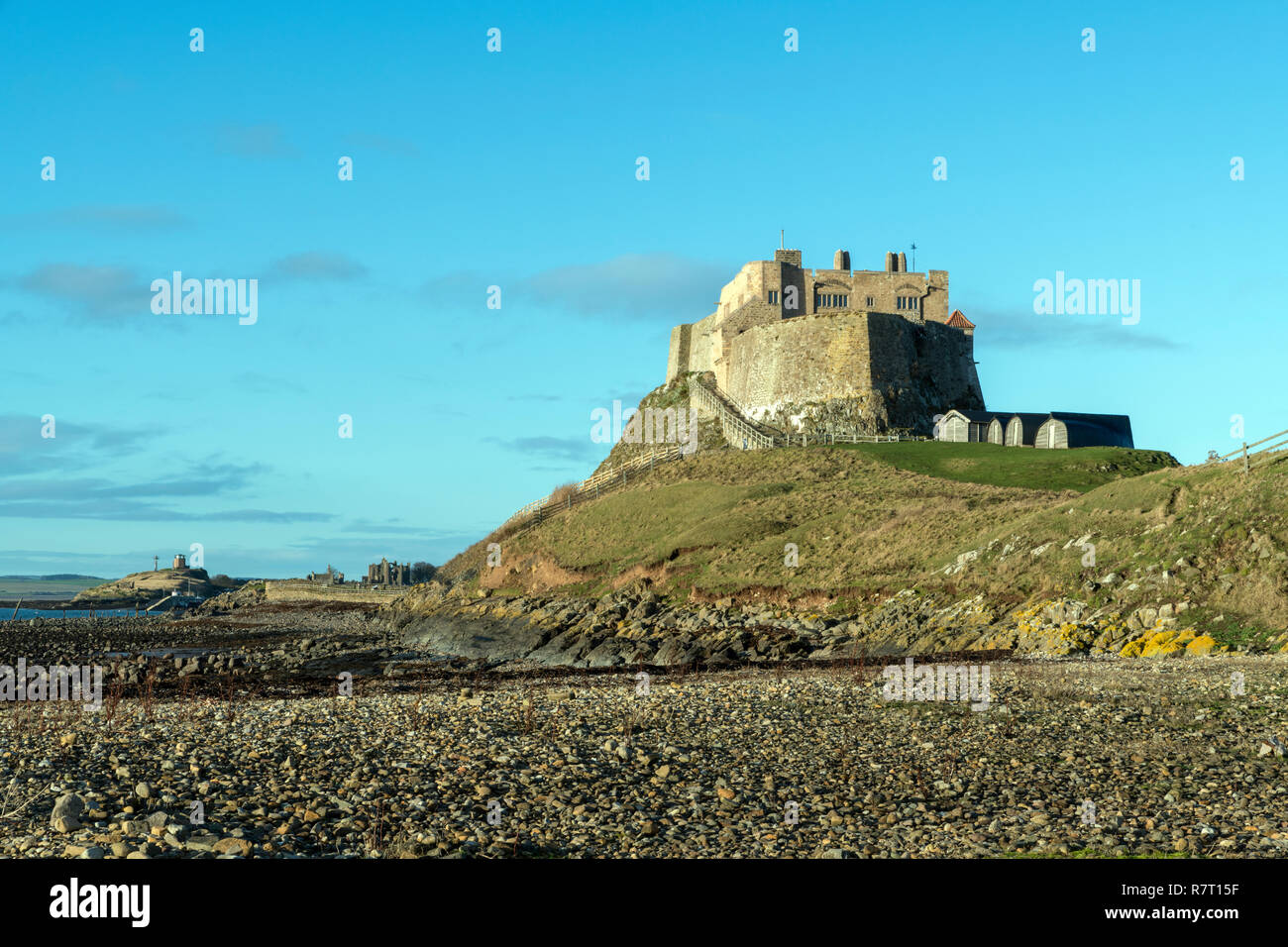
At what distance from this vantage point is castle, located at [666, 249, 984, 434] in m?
94.7

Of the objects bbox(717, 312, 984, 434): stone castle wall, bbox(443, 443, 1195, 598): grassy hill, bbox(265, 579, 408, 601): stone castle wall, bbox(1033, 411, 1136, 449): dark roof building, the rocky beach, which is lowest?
the rocky beach

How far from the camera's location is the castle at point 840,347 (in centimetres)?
9469

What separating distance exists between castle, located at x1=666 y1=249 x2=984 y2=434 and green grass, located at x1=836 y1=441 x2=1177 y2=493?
15.8m

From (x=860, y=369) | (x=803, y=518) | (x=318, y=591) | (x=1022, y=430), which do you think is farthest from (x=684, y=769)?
(x=318, y=591)

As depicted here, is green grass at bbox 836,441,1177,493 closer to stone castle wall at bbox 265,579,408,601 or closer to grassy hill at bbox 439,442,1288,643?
grassy hill at bbox 439,442,1288,643

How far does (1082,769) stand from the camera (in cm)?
1408

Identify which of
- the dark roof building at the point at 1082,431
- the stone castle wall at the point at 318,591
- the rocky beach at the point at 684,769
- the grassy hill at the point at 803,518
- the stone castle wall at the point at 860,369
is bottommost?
the rocky beach at the point at 684,769

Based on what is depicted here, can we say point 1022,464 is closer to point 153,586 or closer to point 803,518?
point 803,518

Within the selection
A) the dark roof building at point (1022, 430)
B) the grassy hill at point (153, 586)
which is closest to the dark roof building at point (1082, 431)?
the dark roof building at point (1022, 430)

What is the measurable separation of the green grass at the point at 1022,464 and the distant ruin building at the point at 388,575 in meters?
65.2

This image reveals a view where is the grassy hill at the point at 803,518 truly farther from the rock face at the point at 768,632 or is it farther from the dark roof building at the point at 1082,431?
the dark roof building at the point at 1082,431

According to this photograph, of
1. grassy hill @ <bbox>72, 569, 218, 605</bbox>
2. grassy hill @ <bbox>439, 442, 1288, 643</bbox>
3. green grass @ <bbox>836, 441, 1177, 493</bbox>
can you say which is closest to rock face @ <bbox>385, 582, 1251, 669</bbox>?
grassy hill @ <bbox>439, 442, 1288, 643</bbox>

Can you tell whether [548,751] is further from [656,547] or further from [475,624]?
[656,547]

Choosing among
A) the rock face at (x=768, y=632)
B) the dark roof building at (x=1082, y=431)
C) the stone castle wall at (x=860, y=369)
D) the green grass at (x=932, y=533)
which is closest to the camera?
the rock face at (x=768, y=632)
